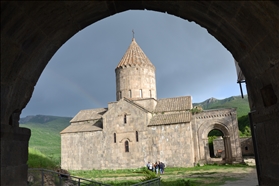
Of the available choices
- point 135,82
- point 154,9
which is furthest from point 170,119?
point 154,9

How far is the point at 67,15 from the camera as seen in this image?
→ 3420mm

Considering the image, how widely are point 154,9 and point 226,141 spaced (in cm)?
1912

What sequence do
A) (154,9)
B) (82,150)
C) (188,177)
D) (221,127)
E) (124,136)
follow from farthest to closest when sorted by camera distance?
(82,150)
(124,136)
(221,127)
(188,177)
(154,9)

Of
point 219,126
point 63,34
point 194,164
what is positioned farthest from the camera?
point 219,126

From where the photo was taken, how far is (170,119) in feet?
67.7

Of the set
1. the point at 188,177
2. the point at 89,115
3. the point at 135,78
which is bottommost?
the point at 188,177

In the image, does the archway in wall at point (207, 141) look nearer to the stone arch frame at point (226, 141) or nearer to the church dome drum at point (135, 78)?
the stone arch frame at point (226, 141)

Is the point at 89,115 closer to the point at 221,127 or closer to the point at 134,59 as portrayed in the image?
the point at 134,59

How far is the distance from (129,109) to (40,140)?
107ft

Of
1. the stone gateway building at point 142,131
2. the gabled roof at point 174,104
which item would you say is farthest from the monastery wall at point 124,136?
the gabled roof at point 174,104

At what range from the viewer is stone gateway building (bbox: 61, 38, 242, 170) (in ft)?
65.6

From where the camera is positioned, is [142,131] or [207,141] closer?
[207,141]

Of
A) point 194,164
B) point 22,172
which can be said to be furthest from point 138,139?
point 22,172

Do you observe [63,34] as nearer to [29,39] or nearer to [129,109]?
[29,39]
